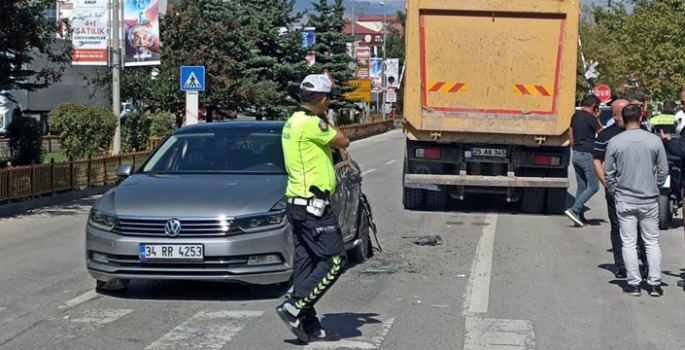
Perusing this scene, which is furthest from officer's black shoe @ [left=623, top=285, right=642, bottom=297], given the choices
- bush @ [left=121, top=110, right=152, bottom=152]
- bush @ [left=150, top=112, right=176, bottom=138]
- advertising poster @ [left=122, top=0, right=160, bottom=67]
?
bush @ [left=150, top=112, right=176, bottom=138]

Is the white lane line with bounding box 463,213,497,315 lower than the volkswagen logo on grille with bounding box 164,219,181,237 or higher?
lower

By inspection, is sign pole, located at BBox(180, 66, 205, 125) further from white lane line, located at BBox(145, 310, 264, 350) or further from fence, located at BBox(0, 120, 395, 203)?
white lane line, located at BBox(145, 310, 264, 350)

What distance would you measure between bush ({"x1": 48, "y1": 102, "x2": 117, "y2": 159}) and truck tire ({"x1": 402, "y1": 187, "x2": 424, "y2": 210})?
912 centimetres

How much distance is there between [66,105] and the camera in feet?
78.1

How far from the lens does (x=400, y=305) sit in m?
8.86

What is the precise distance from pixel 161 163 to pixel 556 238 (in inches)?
231

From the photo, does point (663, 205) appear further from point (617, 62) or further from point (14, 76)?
point (617, 62)

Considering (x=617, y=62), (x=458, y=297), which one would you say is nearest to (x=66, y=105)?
(x=458, y=297)

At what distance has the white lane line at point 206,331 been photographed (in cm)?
729

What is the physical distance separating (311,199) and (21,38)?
1194 cm

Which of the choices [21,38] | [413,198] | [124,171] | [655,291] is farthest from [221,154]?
[21,38]

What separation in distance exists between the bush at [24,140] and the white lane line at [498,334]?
14854 mm

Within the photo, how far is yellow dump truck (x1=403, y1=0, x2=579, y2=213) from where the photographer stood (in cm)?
1545

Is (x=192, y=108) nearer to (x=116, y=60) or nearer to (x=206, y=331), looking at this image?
(x=116, y=60)
